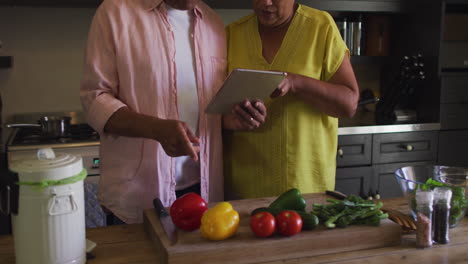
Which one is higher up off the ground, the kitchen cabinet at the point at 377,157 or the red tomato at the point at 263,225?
the red tomato at the point at 263,225

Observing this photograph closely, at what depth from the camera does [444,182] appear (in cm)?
137

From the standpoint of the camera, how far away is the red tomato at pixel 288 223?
45.8 inches

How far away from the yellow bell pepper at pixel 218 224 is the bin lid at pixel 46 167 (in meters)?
0.31

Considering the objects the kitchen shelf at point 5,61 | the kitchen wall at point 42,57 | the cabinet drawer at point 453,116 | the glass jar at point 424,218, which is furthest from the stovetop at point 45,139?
the cabinet drawer at point 453,116

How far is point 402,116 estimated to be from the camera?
10.5ft

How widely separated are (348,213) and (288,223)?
193mm

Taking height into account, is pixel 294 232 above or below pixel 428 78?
below

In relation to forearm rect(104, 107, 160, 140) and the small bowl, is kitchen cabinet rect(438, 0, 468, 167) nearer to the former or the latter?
the small bowl

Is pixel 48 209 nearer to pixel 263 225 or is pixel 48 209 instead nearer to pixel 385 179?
pixel 263 225

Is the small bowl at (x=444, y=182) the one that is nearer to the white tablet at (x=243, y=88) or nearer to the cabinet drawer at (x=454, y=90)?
the white tablet at (x=243, y=88)

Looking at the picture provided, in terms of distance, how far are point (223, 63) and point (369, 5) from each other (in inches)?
75.4

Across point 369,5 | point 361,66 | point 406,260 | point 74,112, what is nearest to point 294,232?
point 406,260

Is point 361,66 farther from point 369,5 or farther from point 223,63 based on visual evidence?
point 223,63

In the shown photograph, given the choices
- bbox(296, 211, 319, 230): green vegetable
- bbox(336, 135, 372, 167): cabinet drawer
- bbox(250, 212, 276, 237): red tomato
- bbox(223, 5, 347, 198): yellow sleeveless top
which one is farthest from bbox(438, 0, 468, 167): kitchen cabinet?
bbox(250, 212, 276, 237): red tomato
